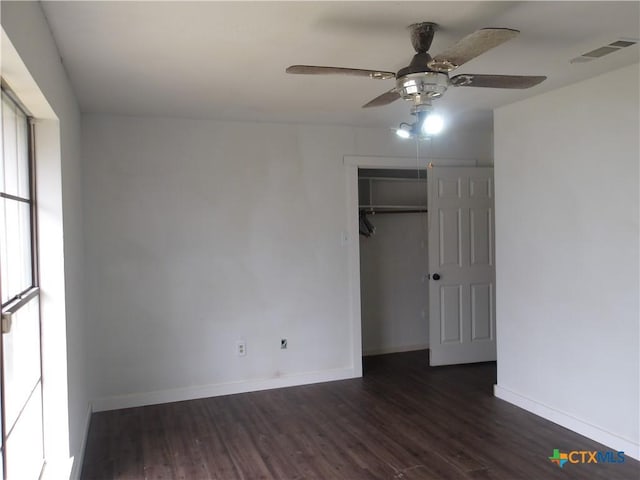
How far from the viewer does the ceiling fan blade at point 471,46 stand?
1.82m

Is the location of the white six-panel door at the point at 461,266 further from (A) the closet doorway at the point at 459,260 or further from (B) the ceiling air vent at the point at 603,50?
(B) the ceiling air vent at the point at 603,50

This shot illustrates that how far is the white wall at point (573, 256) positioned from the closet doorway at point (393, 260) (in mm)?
1702

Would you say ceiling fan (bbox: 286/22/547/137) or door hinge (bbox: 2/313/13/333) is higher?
ceiling fan (bbox: 286/22/547/137)

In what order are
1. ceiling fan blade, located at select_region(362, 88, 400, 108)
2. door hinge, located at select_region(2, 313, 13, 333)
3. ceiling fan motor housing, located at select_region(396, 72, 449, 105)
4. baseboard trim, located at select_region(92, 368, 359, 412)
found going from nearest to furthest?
door hinge, located at select_region(2, 313, 13, 333), ceiling fan motor housing, located at select_region(396, 72, 449, 105), ceiling fan blade, located at select_region(362, 88, 400, 108), baseboard trim, located at select_region(92, 368, 359, 412)

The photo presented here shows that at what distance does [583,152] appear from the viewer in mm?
3305

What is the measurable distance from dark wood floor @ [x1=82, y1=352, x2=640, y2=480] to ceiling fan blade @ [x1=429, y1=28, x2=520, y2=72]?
7.19 ft

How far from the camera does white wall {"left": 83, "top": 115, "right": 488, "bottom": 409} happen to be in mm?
4039

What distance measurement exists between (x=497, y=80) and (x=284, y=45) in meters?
1.05

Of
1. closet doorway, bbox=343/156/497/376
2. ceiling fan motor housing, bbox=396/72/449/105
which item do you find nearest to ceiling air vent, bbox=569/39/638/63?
ceiling fan motor housing, bbox=396/72/449/105

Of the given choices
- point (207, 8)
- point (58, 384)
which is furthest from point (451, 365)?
point (207, 8)

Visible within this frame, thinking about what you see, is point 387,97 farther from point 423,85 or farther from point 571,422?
point 571,422

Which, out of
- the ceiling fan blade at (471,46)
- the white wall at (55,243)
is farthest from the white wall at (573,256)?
the white wall at (55,243)

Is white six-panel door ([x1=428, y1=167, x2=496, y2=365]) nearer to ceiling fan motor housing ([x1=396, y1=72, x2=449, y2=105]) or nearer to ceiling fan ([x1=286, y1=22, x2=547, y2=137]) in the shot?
ceiling fan ([x1=286, y1=22, x2=547, y2=137])

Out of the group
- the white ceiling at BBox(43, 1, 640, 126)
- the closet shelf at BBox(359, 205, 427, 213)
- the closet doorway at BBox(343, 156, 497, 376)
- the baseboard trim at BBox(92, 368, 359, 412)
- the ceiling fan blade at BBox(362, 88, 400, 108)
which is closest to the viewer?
the white ceiling at BBox(43, 1, 640, 126)
